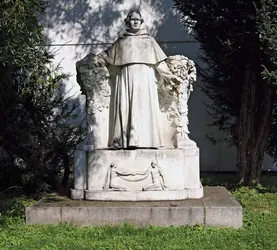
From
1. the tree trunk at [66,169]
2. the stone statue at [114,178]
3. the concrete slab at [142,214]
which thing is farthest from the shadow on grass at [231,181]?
the stone statue at [114,178]

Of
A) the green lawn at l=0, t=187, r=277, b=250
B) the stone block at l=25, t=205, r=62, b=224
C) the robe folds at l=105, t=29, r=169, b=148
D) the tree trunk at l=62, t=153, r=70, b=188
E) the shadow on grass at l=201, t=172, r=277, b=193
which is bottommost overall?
the green lawn at l=0, t=187, r=277, b=250

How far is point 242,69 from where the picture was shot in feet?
32.1

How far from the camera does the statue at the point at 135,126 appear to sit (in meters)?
6.81

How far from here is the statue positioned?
22.3 feet

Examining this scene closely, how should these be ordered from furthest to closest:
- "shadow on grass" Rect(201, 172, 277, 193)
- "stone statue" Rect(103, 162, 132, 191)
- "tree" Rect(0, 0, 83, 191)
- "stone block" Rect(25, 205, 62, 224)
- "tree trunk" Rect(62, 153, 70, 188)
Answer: "shadow on grass" Rect(201, 172, 277, 193)
"tree trunk" Rect(62, 153, 70, 188)
"tree" Rect(0, 0, 83, 191)
"stone statue" Rect(103, 162, 132, 191)
"stone block" Rect(25, 205, 62, 224)

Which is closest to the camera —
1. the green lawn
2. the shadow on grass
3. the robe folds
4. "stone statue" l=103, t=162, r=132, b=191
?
the green lawn

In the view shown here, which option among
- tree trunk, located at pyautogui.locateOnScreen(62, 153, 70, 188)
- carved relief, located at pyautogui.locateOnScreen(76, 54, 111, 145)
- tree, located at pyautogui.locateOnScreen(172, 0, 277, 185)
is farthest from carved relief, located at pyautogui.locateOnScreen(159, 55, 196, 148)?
tree trunk, located at pyautogui.locateOnScreen(62, 153, 70, 188)

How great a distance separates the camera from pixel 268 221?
6828 mm

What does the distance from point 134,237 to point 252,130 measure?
481cm

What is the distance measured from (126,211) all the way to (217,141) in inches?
234

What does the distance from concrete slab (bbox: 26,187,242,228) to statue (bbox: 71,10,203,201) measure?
15.6 inches

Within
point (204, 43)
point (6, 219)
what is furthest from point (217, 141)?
point (6, 219)

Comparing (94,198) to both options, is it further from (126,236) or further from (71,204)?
(126,236)

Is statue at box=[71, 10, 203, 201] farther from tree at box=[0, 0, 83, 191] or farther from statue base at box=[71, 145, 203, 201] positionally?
tree at box=[0, 0, 83, 191]
